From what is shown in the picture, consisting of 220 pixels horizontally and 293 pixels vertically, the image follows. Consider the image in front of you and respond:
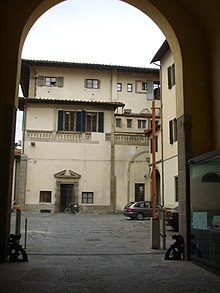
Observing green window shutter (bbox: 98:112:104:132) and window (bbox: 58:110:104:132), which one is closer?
window (bbox: 58:110:104:132)

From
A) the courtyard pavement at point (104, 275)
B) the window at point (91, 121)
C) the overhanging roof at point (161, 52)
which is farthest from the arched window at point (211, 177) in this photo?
the window at point (91, 121)

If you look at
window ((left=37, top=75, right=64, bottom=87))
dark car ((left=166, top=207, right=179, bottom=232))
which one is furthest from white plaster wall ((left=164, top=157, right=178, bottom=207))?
window ((left=37, top=75, right=64, bottom=87))

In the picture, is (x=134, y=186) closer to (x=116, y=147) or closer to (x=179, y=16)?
(x=116, y=147)

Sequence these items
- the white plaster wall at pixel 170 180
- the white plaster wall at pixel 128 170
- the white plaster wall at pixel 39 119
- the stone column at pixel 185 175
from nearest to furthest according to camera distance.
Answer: the stone column at pixel 185 175, the white plaster wall at pixel 170 180, the white plaster wall at pixel 39 119, the white plaster wall at pixel 128 170

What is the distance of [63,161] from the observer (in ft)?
114

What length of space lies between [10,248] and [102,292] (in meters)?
2.98

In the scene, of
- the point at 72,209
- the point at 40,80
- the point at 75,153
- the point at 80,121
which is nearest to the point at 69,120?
the point at 80,121

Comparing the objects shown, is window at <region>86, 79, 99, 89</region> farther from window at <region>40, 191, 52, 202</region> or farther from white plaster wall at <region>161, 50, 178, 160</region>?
white plaster wall at <region>161, 50, 178, 160</region>

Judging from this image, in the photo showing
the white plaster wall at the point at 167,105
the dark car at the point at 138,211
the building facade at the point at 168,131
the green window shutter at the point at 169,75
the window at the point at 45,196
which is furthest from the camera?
the window at the point at 45,196

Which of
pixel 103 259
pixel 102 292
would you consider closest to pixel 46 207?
pixel 103 259

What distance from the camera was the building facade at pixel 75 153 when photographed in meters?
34.3

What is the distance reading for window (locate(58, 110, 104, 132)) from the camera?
116ft

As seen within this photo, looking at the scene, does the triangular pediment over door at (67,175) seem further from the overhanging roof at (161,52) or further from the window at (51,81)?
the overhanging roof at (161,52)

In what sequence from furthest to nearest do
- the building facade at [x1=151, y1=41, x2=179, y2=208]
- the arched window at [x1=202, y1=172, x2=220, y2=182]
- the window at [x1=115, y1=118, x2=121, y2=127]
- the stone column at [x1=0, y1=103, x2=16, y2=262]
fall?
1. the window at [x1=115, y1=118, x2=121, y2=127]
2. the building facade at [x1=151, y1=41, x2=179, y2=208]
3. the stone column at [x1=0, y1=103, x2=16, y2=262]
4. the arched window at [x1=202, y1=172, x2=220, y2=182]
